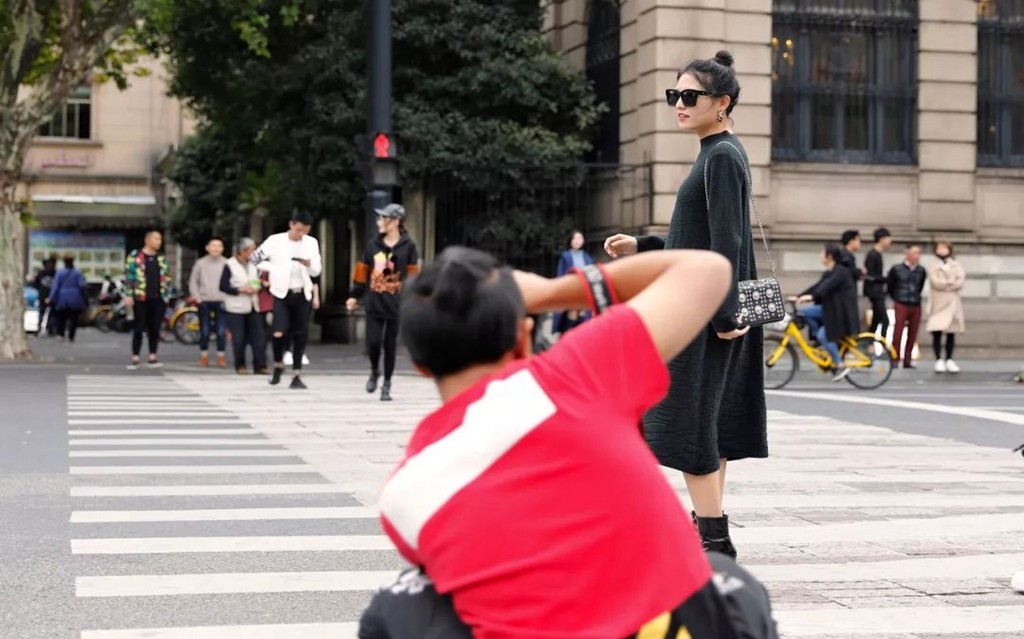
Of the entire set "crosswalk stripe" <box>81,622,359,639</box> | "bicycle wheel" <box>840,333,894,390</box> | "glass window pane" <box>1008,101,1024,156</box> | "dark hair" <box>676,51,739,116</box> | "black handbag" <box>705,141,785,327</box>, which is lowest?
"crosswalk stripe" <box>81,622,359,639</box>

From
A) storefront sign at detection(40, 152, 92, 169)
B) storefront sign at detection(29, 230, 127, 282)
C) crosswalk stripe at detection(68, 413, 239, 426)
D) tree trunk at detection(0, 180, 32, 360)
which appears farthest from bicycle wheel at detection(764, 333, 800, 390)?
storefront sign at detection(40, 152, 92, 169)

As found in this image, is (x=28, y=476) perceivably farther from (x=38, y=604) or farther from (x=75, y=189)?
(x=75, y=189)

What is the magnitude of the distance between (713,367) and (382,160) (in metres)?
13.6

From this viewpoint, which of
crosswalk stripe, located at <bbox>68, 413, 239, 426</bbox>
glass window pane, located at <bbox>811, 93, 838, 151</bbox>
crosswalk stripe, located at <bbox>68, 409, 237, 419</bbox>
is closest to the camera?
crosswalk stripe, located at <bbox>68, 413, 239, 426</bbox>

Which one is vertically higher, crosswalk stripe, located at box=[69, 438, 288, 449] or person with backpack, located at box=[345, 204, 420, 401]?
person with backpack, located at box=[345, 204, 420, 401]

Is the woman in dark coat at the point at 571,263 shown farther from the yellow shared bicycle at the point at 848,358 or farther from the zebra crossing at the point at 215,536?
the zebra crossing at the point at 215,536

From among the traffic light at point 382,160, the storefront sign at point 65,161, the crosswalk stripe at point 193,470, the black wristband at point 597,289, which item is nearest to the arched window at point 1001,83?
the traffic light at point 382,160

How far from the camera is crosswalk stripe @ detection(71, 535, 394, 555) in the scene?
266 inches

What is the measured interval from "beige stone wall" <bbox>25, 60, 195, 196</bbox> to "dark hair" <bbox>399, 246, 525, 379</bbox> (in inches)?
1888

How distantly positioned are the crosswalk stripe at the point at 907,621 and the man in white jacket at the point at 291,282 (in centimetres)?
1131

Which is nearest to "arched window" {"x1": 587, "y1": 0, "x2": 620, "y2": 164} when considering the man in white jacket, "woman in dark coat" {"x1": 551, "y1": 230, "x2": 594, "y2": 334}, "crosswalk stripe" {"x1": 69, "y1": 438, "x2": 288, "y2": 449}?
"woman in dark coat" {"x1": 551, "y1": 230, "x2": 594, "y2": 334}

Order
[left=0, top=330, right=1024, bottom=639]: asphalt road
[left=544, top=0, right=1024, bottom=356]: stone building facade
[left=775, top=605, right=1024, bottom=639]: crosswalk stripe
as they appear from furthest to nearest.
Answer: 1. [left=544, top=0, right=1024, bottom=356]: stone building facade
2. [left=0, top=330, right=1024, bottom=639]: asphalt road
3. [left=775, top=605, right=1024, bottom=639]: crosswalk stripe

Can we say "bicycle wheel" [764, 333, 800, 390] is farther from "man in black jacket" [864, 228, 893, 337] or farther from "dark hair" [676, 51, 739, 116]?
"dark hair" [676, 51, 739, 116]

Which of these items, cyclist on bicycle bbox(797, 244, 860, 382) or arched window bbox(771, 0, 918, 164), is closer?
cyclist on bicycle bbox(797, 244, 860, 382)
